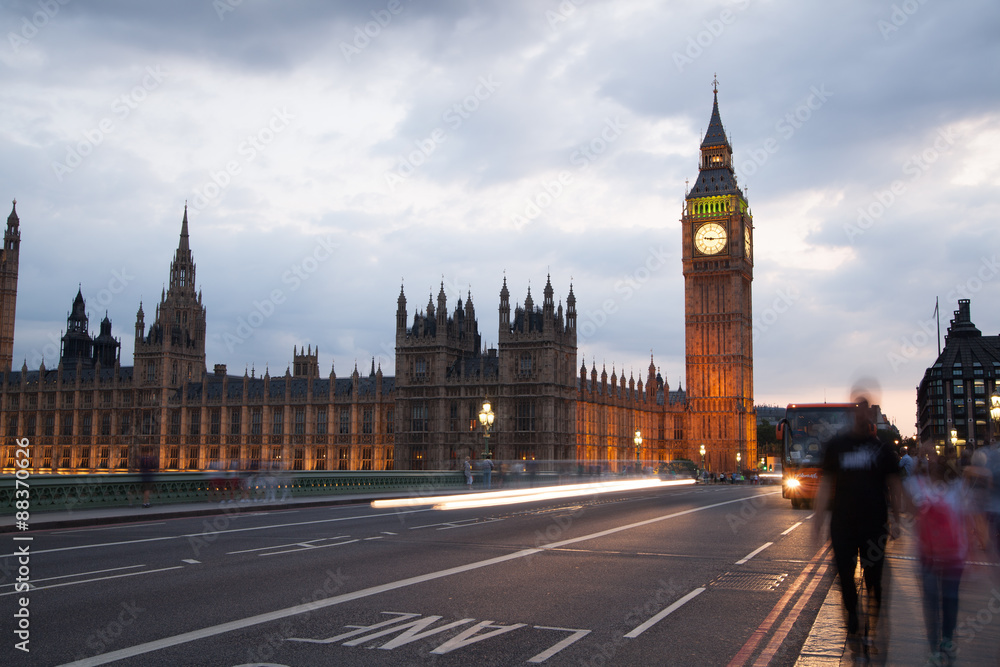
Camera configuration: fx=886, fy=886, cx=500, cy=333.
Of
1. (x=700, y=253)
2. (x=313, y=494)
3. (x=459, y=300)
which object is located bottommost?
(x=313, y=494)

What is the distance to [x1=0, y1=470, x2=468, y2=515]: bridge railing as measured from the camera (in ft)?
76.1

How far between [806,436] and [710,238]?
8443cm

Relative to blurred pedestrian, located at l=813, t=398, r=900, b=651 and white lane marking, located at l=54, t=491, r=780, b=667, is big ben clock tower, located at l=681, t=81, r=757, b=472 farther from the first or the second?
blurred pedestrian, located at l=813, t=398, r=900, b=651

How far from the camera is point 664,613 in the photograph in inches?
410

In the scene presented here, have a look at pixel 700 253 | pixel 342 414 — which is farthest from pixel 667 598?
pixel 700 253

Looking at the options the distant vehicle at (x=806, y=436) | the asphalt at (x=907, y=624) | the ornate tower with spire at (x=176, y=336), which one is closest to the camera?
the asphalt at (x=907, y=624)

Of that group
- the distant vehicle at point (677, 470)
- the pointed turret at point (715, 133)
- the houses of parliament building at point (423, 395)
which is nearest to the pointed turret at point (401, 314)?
the houses of parliament building at point (423, 395)

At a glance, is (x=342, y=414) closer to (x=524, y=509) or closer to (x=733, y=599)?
(x=524, y=509)

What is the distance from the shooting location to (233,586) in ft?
38.8

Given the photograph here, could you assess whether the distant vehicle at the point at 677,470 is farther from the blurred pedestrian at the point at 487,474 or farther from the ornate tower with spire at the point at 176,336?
the ornate tower with spire at the point at 176,336

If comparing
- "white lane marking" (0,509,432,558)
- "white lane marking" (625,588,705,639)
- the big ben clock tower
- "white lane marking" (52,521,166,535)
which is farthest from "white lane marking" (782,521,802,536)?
the big ben clock tower

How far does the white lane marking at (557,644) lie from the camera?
8188mm

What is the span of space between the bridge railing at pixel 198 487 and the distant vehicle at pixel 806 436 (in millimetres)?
17507

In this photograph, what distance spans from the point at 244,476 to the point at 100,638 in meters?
23.2
